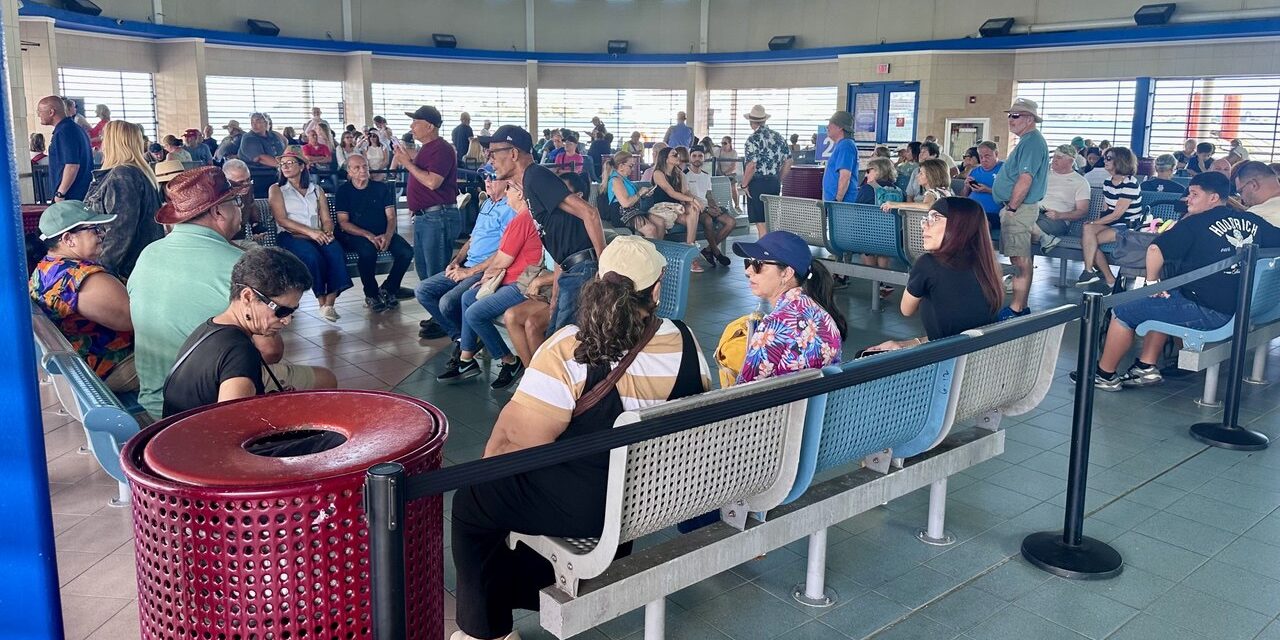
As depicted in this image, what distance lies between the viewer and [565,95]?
27.7m

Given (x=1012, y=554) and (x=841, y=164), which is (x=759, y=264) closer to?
(x=1012, y=554)

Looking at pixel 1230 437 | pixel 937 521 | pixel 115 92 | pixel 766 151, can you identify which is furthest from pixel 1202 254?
pixel 115 92

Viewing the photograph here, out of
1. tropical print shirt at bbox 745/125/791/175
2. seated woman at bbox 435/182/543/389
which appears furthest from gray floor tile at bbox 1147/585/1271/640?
tropical print shirt at bbox 745/125/791/175

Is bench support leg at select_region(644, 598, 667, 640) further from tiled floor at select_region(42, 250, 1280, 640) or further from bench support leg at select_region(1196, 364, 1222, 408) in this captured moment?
bench support leg at select_region(1196, 364, 1222, 408)

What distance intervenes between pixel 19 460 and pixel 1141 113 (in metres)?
20.6

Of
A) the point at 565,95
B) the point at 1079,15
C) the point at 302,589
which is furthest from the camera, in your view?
the point at 565,95

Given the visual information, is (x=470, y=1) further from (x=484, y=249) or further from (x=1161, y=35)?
(x=484, y=249)

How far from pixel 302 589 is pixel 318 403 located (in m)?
0.68

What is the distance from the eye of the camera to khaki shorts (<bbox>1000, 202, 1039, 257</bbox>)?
860 centimetres

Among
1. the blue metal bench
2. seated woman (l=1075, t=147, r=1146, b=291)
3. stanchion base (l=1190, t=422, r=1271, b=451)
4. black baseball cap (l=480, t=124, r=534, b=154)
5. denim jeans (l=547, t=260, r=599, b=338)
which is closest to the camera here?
stanchion base (l=1190, t=422, r=1271, b=451)

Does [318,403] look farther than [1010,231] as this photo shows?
No

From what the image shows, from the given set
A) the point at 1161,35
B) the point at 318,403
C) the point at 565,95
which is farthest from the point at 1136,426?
the point at 565,95

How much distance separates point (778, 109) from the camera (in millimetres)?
25859

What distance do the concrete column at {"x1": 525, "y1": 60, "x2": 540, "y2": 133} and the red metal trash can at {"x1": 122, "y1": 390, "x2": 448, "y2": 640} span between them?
24.6 meters
